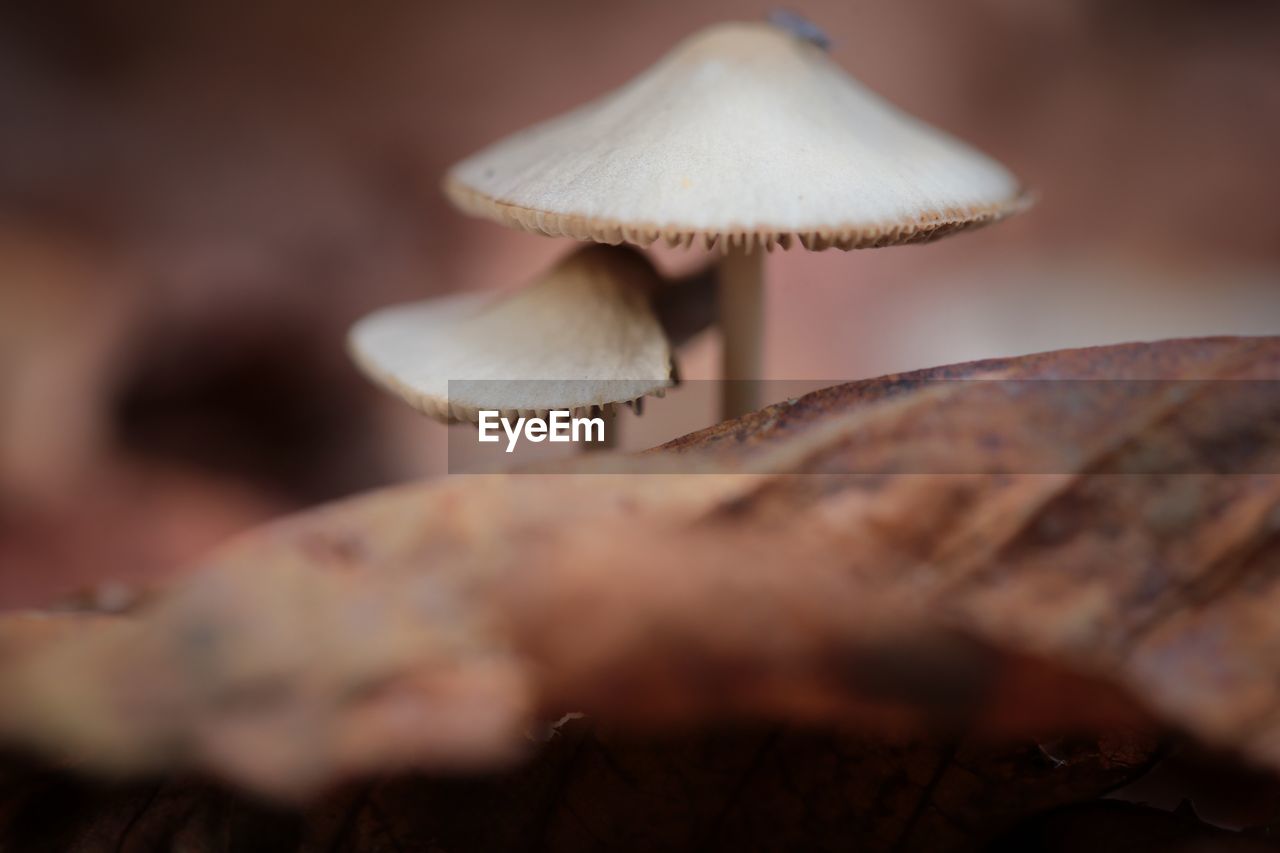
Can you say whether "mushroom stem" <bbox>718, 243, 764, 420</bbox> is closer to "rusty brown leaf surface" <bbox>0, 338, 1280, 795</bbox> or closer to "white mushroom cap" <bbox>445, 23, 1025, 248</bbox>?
"white mushroom cap" <bbox>445, 23, 1025, 248</bbox>

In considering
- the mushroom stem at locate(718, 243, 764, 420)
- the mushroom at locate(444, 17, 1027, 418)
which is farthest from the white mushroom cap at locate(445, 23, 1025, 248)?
the mushroom stem at locate(718, 243, 764, 420)

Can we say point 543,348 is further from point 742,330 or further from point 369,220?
point 369,220

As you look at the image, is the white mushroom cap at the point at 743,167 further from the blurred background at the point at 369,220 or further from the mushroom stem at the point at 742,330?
the blurred background at the point at 369,220

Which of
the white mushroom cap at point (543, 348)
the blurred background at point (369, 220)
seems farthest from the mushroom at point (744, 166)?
the blurred background at point (369, 220)

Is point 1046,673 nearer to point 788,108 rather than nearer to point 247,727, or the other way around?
point 247,727

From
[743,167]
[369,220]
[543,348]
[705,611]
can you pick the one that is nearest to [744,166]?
[743,167]

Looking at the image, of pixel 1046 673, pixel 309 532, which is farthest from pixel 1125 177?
pixel 309 532
